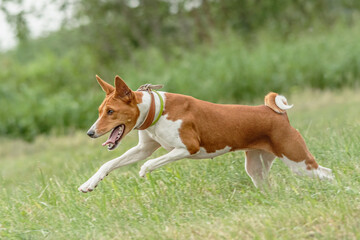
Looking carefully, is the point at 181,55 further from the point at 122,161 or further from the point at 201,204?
the point at 201,204

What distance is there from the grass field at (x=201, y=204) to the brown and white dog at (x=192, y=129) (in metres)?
0.28

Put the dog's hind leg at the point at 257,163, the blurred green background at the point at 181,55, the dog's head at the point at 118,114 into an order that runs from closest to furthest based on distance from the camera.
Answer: the dog's head at the point at 118,114 → the dog's hind leg at the point at 257,163 → the blurred green background at the point at 181,55

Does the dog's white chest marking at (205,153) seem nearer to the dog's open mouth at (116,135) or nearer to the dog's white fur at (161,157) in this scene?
the dog's white fur at (161,157)

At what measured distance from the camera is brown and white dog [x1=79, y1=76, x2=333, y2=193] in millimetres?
5352

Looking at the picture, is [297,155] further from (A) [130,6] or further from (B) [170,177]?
(A) [130,6]

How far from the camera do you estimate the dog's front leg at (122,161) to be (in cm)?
539

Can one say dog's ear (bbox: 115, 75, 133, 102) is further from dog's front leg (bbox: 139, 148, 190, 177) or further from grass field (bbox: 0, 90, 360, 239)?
grass field (bbox: 0, 90, 360, 239)

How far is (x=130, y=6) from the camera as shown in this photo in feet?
84.1

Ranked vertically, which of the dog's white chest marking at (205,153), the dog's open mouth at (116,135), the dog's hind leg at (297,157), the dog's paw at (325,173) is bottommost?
the dog's paw at (325,173)

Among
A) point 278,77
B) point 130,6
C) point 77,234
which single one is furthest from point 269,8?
point 77,234

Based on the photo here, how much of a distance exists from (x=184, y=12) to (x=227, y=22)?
7.16 feet

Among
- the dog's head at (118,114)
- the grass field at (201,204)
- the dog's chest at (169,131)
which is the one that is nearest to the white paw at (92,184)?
the grass field at (201,204)

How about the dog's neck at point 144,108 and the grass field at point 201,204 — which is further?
the dog's neck at point 144,108

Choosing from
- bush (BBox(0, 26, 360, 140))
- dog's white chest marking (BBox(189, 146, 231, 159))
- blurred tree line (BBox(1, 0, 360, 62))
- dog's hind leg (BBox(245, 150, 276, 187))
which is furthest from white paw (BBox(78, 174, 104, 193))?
blurred tree line (BBox(1, 0, 360, 62))
